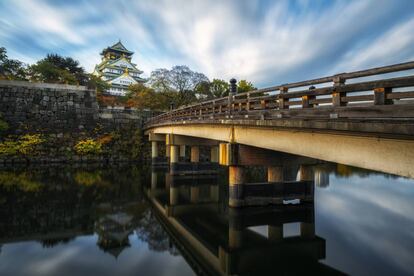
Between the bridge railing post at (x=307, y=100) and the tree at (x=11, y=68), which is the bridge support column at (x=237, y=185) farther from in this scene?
the tree at (x=11, y=68)

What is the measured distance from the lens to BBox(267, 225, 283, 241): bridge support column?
974 cm

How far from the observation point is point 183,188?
62.1ft

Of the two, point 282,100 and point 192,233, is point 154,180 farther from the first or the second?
point 282,100

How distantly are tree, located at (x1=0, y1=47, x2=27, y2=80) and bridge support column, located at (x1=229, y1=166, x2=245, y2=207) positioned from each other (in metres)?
43.2

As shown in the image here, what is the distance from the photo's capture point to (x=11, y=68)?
1686 inches

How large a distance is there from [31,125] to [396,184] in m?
38.0

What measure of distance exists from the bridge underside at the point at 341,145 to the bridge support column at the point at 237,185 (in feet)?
4.67

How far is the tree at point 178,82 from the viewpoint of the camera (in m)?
41.7

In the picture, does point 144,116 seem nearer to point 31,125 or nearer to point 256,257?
point 31,125

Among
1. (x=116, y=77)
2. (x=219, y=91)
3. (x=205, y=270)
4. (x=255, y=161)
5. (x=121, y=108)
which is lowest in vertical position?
(x=205, y=270)

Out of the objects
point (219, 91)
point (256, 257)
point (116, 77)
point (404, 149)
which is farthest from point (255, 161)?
point (116, 77)

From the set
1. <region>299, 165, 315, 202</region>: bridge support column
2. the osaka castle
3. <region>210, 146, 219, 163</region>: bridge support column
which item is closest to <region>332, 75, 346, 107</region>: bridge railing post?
<region>299, 165, 315, 202</region>: bridge support column

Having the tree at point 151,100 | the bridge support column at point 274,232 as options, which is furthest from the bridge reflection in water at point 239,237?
the tree at point 151,100

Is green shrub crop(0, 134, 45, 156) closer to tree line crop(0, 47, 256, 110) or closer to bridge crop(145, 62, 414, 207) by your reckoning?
tree line crop(0, 47, 256, 110)
